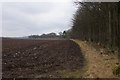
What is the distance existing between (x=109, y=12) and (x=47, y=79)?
1068 cm

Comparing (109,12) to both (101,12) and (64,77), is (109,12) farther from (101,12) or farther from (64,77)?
(64,77)

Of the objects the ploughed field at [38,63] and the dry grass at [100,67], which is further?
the ploughed field at [38,63]

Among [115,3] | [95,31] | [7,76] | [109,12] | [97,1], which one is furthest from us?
[95,31]

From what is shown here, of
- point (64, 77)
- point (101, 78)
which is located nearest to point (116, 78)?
point (101, 78)

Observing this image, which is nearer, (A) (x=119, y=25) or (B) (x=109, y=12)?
(A) (x=119, y=25)

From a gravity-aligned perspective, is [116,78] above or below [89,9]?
below

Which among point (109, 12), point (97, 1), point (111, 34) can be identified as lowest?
point (111, 34)

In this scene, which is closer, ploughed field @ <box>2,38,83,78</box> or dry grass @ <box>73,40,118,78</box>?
dry grass @ <box>73,40,118,78</box>

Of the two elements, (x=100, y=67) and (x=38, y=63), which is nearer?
(x=100, y=67)

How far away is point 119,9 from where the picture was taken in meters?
14.1

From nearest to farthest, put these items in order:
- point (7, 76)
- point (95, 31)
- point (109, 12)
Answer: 1. point (7, 76)
2. point (109, 12)
3. point (95, 31)

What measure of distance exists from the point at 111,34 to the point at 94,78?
9.47m

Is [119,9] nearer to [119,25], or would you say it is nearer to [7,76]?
[119,25]

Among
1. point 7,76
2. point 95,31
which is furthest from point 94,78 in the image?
point 95,31
